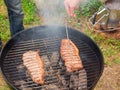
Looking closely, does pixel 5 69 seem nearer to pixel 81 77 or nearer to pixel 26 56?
pixel 26 56

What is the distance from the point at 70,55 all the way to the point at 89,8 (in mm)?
2472

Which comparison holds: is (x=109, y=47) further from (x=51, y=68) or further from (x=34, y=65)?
(x=34, y=65)

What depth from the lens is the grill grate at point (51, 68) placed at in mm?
4055

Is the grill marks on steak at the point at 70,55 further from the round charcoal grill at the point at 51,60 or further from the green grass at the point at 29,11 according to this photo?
the green grass at the point at 29,11

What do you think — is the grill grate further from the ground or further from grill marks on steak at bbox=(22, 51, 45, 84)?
the ground

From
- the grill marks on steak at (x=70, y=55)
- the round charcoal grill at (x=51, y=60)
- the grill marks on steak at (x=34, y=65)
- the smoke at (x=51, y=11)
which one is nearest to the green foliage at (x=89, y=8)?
the smoke at (x=51, y=11)

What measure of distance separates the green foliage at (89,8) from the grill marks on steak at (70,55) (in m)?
2.07

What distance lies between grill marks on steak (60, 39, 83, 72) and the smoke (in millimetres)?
1910

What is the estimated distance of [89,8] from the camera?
6.55m

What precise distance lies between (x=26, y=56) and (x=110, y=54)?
212 centimetres

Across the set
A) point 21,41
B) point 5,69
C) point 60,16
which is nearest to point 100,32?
point 60,16

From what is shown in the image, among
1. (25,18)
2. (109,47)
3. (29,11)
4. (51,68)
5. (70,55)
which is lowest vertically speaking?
(109,47)

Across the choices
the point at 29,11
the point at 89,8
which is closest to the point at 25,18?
the point at 29,11

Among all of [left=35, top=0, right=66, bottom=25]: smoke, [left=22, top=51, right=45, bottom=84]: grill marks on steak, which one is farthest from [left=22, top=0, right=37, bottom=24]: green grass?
[left=22, top=51, right=45, bottom=84]: grill marks on steak
